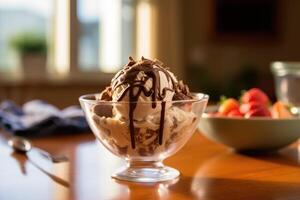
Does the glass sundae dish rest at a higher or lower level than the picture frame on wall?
lower

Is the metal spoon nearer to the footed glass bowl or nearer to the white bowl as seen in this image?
the footed glass bowl

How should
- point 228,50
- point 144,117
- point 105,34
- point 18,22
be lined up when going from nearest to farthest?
point 144,117, point 18,22, point 105,34, point 228,50

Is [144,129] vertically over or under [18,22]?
under

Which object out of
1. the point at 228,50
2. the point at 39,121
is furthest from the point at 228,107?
the point at 228,50

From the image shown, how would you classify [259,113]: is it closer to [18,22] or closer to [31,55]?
[31,55]

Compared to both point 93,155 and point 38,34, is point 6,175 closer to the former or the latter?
point 93,155

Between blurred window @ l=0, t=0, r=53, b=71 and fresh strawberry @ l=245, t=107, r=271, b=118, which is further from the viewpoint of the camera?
blurred window @ l=0, t=0, r=53, b=71

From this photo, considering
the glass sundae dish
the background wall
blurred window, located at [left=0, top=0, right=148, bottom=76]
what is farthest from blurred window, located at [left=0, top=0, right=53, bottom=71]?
the glass sundae dish
